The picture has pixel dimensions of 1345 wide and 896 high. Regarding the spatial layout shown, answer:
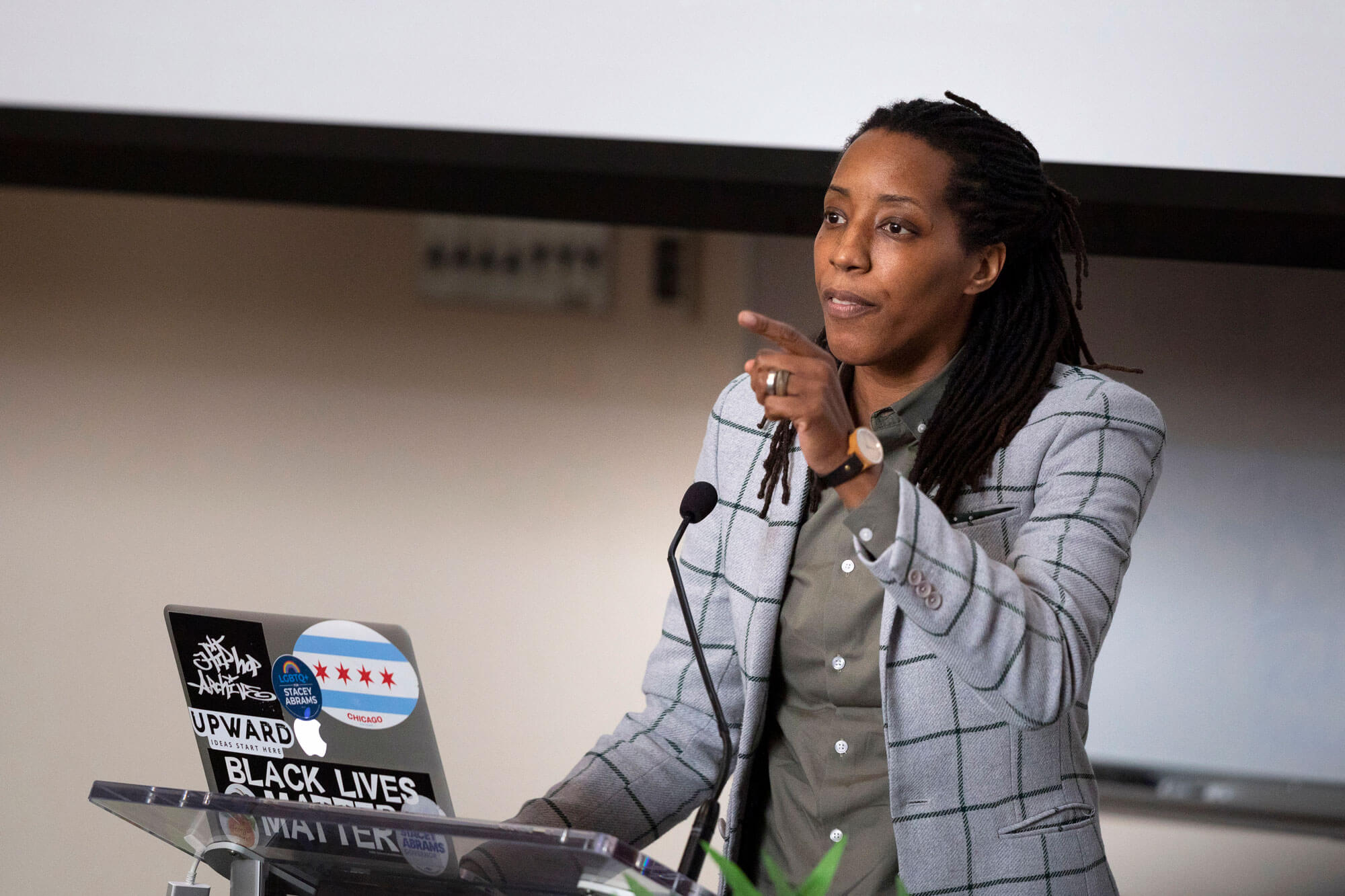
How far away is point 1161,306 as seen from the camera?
2977mm

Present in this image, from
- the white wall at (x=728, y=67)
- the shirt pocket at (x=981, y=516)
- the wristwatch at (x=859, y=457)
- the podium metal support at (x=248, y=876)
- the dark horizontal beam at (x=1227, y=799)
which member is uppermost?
the white wall at (x=728, y=67)

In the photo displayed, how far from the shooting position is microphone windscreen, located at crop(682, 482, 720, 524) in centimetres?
117

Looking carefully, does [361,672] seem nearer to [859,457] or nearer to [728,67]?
[859,457]

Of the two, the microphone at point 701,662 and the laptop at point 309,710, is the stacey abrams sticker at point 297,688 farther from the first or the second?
the microphone at point 701,662

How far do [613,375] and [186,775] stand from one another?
1.57m

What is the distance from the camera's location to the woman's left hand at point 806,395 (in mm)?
1023

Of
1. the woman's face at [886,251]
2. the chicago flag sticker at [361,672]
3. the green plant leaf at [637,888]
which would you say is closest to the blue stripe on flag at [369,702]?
the chicago flag sticker at [361,672]

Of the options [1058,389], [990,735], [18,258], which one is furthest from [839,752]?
[18,258]

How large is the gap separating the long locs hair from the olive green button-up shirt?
40 mm

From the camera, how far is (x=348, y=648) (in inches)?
40.4

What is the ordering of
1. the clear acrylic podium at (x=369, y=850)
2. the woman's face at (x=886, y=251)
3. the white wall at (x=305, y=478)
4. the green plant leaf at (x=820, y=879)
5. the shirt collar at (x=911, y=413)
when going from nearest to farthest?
1. the green plant leaf at (x=820, y=879)
2. the clear acrylic podium at (x=369, y=850)
3. the woman's face at (x=886, y=251)
4. the shirt collar at (x=911, y=413)
5. the white wall at (x=305, y=478)

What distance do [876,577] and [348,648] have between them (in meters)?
0.44

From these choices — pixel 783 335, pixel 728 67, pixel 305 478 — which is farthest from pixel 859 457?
pixel 305 478

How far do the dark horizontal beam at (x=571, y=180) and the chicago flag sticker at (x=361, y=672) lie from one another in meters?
1.53
